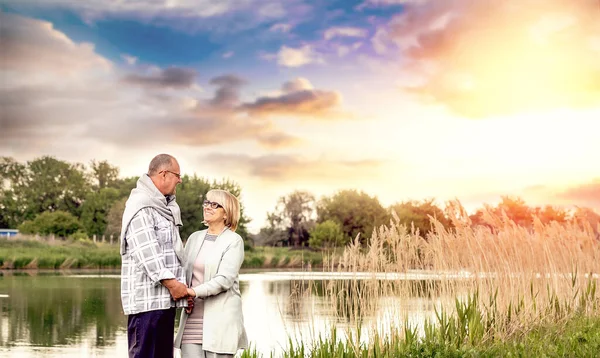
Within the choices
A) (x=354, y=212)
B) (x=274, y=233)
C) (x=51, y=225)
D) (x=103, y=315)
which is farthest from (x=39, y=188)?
(x=103, y=315)

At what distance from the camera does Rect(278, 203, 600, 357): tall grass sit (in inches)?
289

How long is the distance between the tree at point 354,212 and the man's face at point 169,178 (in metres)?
55.3

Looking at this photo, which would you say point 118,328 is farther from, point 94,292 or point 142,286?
point 142,286

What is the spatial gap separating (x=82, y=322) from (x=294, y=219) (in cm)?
5039

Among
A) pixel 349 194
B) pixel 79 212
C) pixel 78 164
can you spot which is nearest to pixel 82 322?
pixel 349 194

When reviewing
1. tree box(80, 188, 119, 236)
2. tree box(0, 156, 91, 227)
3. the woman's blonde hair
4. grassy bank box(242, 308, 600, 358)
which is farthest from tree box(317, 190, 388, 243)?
the woman's blonde hair

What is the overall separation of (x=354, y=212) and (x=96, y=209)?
28.3 meters

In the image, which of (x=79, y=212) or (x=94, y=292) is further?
(x=79, y=212)

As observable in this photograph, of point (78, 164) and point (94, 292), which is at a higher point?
point (78, 164)

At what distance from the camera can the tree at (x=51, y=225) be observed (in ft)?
196

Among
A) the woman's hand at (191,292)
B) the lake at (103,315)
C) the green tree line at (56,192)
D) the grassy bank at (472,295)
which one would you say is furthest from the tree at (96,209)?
the woman's hand at (191,292)

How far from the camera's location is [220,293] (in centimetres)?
488

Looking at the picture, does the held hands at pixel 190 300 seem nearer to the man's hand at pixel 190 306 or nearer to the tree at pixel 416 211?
the man's hand at pixel 190 306

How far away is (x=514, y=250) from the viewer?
9.90 metres
